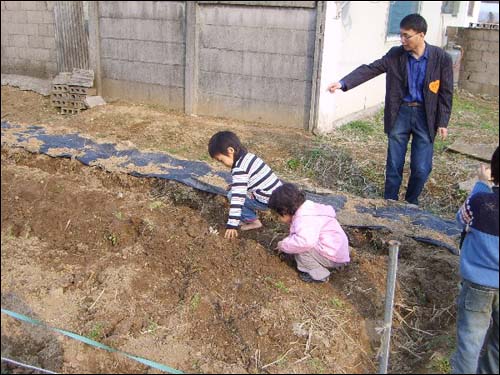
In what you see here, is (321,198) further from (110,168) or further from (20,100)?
(20,100)

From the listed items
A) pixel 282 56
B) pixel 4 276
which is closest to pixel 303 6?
pixel 282 56

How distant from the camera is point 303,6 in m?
7.36

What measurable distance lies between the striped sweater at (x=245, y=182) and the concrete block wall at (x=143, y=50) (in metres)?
5.17

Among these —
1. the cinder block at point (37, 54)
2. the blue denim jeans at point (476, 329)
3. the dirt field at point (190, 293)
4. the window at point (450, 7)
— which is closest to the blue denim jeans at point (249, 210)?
the dirt field at point (190, 293)

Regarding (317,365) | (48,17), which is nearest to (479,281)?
(317,365)

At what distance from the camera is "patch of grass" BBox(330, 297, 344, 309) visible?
3313mm

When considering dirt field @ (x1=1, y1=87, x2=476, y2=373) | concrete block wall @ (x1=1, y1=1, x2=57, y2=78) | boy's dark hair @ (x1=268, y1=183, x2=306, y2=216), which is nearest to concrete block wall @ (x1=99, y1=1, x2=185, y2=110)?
concrete block wall @ (x1=1, y1=1, x2=57, y2=78)

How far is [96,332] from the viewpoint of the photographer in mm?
3131

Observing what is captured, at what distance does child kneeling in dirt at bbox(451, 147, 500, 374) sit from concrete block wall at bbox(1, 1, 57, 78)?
969 cm

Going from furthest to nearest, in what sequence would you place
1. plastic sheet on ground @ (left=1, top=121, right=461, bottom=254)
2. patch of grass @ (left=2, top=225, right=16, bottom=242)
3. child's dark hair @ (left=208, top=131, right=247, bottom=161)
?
1. plastic sheet on ground @ (left=1, top=121, right=461, bottom=254)
2. patch of grass @ (left=2, top=225, right=16, bottom=242)
3. child's dark hair @ (left=208, top=131, right=247, bottom=161)

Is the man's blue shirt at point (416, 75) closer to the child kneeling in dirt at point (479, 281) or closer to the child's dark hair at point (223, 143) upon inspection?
the child's dark hair at point (223, 143)

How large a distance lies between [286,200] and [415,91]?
211 centimetres

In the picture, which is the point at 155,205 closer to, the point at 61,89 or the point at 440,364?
the point at 440,364

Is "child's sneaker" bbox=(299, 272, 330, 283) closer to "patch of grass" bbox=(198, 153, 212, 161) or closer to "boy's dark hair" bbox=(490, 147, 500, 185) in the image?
"boy's dark hair" bbox=(490, 147, 500, 185)
